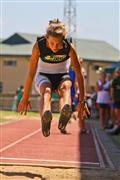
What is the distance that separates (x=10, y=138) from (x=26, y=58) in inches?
1558

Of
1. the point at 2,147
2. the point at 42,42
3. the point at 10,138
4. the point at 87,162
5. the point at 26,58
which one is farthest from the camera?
the point at 26,58

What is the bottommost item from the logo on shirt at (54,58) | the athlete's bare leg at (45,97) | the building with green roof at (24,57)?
the building with green roof at (24,57)

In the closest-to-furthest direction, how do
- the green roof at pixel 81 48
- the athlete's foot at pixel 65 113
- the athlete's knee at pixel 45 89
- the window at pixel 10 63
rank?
the athlete's foot at pixel 65 113 → the athlete's knee at pixel 45 89 → the window at pixel 10 63 → the green roof at pixel 81 48

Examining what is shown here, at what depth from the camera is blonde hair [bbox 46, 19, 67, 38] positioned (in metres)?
7.25

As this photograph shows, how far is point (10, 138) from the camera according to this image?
13094 mm

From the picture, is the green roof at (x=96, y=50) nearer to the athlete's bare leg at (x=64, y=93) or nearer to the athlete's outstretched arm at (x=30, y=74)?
the athlete's outstretched arm at (x=30, y=74)

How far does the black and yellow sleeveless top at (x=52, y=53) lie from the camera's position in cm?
754

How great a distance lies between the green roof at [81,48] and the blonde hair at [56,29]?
150 ft

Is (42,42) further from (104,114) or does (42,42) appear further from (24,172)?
(104,114)

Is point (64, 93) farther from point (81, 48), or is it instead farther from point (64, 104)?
point (81, 48)

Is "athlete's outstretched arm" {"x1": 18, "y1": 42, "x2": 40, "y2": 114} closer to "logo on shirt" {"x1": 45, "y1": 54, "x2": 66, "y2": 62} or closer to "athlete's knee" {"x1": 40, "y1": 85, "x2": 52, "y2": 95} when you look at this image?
"logo on shirt" {"x1": 45, "y1": 54, "x2": 66, "y2": 62}

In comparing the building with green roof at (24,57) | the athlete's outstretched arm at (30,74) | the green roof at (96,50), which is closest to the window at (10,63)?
the building with green roof at (24,57)

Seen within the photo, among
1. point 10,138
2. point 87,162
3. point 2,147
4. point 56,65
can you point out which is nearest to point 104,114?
point 10,138

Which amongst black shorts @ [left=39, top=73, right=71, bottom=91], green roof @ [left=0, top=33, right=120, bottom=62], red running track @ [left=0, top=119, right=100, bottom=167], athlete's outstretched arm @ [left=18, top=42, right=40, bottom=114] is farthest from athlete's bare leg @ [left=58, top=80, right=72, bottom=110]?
green roof @ [left=0, top=33, right=120, bottom=62]
